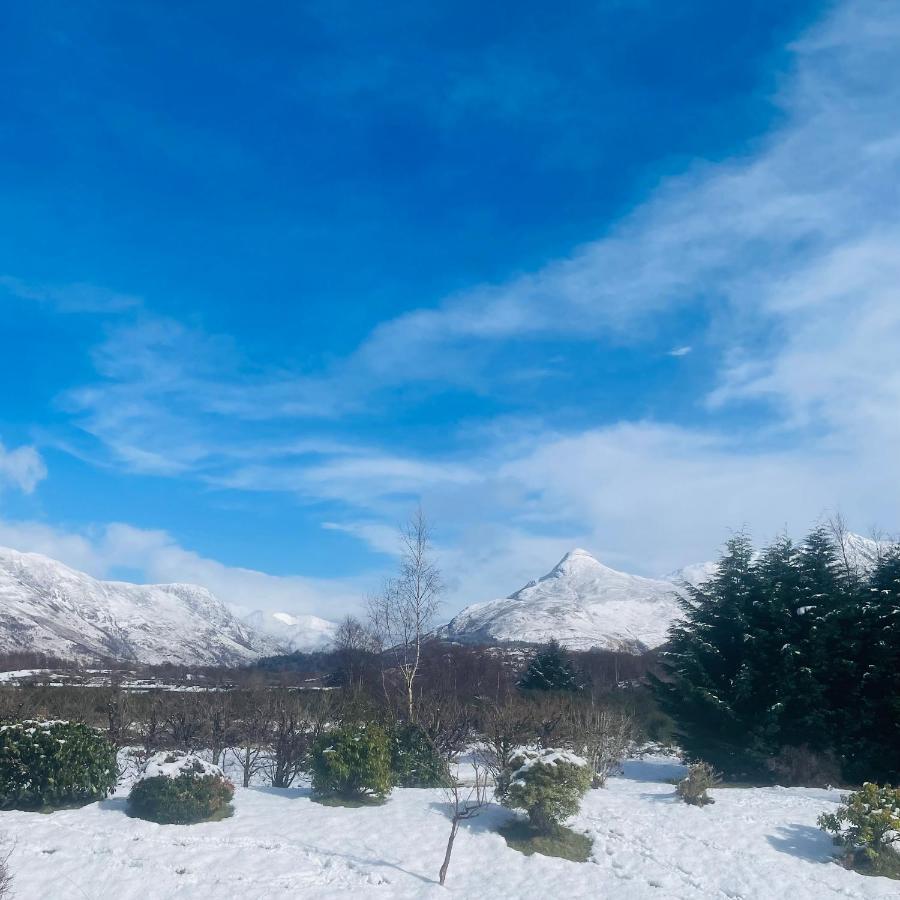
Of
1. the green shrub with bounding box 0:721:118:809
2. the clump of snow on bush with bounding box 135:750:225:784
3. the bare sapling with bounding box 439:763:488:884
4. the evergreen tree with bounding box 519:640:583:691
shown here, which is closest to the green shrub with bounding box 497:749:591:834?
the bare sapling with bounding box 439:763:488:884

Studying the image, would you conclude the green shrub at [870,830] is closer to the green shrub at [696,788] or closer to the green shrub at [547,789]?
the green shrub at [696,788]

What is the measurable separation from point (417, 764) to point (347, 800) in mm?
2573

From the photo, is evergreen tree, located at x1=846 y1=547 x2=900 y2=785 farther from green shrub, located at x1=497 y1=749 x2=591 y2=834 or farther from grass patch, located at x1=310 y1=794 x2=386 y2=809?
grass patch, located at x1=310 y1=794 x2=386 y2=809

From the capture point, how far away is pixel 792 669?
19.2 metres

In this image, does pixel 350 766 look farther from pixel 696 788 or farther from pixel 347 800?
pixel 696 788

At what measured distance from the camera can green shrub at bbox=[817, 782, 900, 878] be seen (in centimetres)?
1145

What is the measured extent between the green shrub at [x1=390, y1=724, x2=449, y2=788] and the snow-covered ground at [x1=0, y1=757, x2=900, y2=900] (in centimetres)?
226

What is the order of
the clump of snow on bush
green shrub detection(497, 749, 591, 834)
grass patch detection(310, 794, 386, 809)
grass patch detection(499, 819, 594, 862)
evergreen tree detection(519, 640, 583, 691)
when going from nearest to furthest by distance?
1. grass patch detection(499, 819, 594, 862)
2. green shrub detection(497, 749, 591, 834)
3. the clump of snow on bush
4. grass patch detection(310, 794, 386, 809)
5. evergreen tree detection(519, 640, 583, 691)

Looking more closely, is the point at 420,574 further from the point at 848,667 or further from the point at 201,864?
the point at 201,864

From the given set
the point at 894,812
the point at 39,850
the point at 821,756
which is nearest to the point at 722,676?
the point at 821,756

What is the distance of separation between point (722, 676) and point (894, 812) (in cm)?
850

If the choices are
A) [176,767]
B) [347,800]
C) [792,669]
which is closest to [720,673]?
[792,669]

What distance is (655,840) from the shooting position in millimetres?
12375

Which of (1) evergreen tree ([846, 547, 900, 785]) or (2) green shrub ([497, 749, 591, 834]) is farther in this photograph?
(1) evergreen tree ([846, 547, 900, 785])
